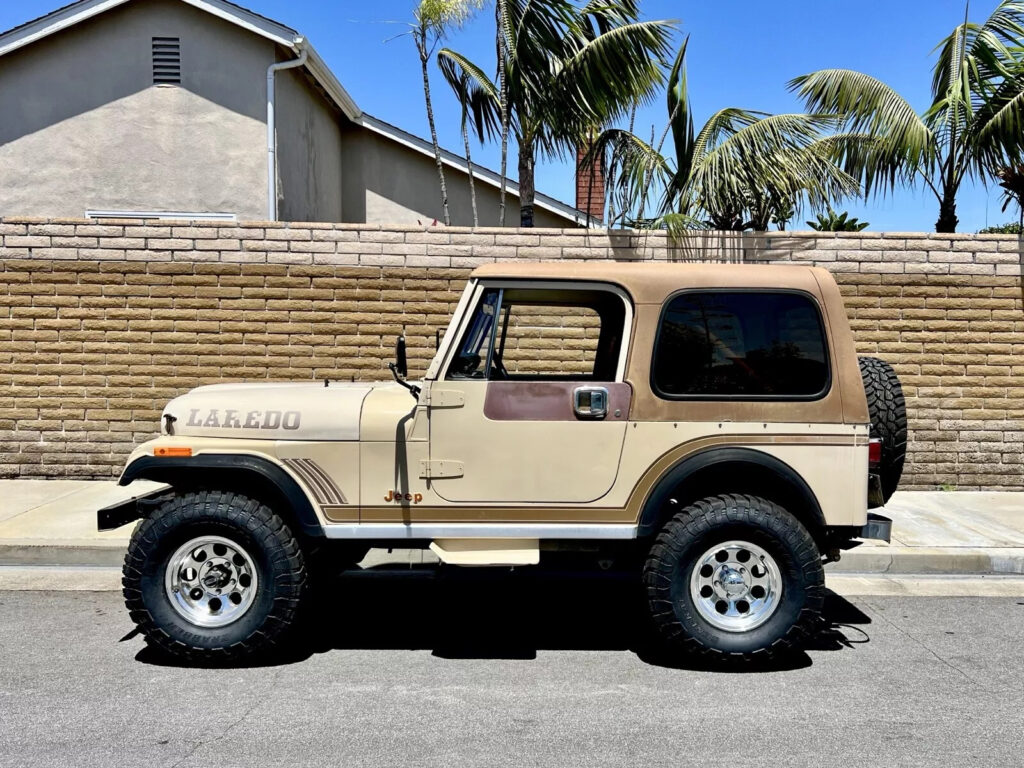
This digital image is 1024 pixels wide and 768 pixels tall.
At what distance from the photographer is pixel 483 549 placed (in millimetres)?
4762

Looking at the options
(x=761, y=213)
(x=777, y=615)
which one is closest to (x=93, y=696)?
(x=777, y=615)

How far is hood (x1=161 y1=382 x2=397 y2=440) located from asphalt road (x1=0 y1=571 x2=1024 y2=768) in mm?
1120

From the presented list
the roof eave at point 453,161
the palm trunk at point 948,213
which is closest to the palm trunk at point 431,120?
the roof eave at point 453,161

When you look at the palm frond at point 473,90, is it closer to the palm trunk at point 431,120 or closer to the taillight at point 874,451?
the palm trunk at point 431,120

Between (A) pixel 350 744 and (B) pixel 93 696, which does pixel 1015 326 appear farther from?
(B) pixel 93 696

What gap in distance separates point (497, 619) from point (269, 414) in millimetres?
2022

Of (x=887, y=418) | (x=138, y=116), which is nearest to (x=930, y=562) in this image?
(x=887, y=418)

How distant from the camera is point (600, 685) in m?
4.50

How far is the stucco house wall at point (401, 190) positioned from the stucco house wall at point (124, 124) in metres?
3.57

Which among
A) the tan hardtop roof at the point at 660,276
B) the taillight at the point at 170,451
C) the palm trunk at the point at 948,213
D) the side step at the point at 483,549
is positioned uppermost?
the palm trunk at the point at 948,213

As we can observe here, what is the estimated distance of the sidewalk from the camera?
6.72 meters

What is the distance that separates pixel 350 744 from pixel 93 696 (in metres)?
1.43

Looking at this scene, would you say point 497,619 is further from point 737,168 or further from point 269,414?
point 737,168

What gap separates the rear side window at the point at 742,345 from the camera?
476 cm
